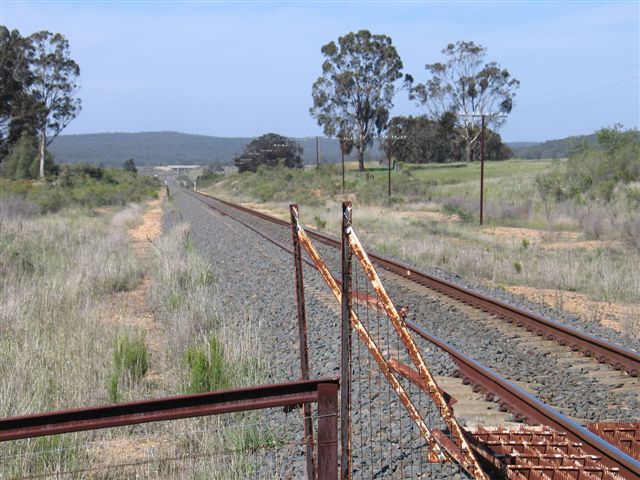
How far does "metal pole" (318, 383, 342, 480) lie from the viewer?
12.6 feet

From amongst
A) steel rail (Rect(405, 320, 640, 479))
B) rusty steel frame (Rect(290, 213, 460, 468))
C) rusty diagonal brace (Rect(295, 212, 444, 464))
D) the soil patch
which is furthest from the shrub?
rusty steel frame (Rect(290, 213, 460, 468))

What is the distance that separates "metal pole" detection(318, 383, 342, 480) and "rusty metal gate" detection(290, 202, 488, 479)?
0.82 ft

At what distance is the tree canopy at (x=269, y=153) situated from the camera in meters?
127

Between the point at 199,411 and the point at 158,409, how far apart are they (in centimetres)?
20

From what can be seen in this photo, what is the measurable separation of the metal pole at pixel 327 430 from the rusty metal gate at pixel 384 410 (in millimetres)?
249

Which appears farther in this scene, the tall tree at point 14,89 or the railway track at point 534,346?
the tall tree at point 14,89

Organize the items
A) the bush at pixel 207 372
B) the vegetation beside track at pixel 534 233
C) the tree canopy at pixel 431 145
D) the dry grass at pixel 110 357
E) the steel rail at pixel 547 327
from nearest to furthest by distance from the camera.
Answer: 1. the dry grass at pixel 110 357
2. the bush at pixel 207 372
3. the steel rail at pixel 547 327
4. the vegetation beside track at pixel 534 233
5. the tree canopy at pixel 431 145

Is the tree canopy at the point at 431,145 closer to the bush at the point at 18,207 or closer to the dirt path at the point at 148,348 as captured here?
the bush at the point at 18,207

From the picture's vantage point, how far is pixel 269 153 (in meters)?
128

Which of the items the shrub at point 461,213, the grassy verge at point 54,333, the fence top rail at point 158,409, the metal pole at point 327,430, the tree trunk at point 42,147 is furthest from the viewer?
the tree trunk at point 42,147

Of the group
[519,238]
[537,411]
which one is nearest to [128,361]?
[537,411]

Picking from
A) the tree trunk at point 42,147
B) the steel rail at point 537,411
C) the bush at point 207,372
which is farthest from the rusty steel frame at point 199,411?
the tree trunk at point 42,147

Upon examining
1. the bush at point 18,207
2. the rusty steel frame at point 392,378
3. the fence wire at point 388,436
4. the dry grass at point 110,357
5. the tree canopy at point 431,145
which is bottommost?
the bush at point 18,207

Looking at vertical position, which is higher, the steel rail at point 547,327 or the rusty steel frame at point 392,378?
the rusty steel frame at point 392,378
